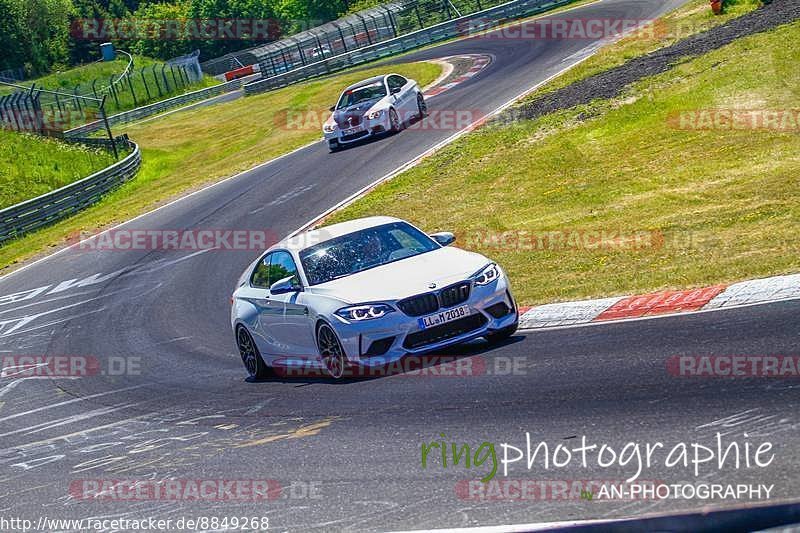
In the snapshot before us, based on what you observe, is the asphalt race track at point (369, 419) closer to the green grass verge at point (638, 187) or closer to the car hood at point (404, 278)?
the car hood at point (404, 278)

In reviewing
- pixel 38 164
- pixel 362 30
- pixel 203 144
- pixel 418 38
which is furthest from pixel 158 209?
pixel 362 30

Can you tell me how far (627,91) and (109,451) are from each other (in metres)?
17.2

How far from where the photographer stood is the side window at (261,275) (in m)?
12.7

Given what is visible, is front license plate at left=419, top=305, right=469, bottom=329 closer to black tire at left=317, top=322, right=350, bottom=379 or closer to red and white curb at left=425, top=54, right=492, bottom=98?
black tire at left=317, top=322, right=350, bottom=379

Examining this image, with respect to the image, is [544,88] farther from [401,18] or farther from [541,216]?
[401,18]

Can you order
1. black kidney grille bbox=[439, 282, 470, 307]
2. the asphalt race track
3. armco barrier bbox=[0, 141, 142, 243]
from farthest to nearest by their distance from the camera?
1. armco barrier bbox=[0, 141, 142, 243]
2. black kidney grille bbox=[439, 282, 470, 307]
3. the asphalt race track

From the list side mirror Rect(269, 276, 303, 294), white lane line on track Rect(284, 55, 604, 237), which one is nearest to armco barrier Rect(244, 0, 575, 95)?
white lane line on track Rect(284, 55, 604, 237)

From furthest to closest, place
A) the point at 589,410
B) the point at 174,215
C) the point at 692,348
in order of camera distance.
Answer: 1. the point at 174,215
2. the point at 692,348
3. the point at 589,410

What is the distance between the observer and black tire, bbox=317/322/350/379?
10914 millimetres

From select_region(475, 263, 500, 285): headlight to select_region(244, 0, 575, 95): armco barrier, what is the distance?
40.3 meters

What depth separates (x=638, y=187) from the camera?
18.8 metres

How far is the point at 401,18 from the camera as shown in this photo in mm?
58562

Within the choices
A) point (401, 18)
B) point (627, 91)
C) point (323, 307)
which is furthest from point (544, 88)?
point (401, 18)

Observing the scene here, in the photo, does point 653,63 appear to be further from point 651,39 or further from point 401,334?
point 401,334
